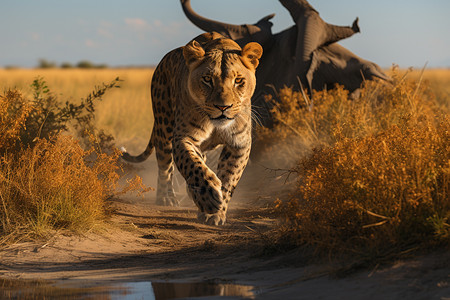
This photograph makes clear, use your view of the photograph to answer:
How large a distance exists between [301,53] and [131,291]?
28.1ft

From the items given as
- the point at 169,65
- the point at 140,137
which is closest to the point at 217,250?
the point at 169,65

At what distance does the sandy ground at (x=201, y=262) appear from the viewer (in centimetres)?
457

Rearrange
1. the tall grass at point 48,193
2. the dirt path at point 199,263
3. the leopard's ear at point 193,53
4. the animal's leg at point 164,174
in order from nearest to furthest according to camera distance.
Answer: the dirt path at point 199,263, the tall grass at point 48,193, the leopard's ear at point 193,53, the animal's leg at point 164,174

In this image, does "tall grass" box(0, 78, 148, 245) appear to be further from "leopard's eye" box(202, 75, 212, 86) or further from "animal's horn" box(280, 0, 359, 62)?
"animal's horn" box(280, 0, 359, 62)

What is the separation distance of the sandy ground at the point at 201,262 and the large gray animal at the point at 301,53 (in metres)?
4.77

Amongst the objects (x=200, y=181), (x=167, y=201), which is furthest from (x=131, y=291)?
(x=167, y=201)

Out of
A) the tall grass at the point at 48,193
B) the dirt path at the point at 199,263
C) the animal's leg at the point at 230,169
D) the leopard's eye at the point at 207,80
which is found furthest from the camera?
the animal's leg at the point at 230,169

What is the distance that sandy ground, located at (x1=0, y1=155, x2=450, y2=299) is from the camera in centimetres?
457

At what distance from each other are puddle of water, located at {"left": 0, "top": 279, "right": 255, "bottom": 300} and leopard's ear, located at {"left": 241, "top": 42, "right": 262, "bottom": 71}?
9.88ft

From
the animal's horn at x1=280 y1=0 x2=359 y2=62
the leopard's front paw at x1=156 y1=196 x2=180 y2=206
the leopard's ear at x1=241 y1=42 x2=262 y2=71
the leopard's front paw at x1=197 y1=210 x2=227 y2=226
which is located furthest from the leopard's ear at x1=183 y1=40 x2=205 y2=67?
the animal's horn at x1=280 y1=0 x2=359 y2=62

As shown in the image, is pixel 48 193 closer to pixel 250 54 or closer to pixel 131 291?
pixel 131 291

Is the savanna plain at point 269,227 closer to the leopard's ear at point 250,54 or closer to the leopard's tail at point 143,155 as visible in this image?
the leopard's tail at point 143,155

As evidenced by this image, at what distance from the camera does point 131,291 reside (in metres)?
5.09

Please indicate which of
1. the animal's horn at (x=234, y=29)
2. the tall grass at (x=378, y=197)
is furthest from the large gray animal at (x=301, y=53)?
the tall grass at (x=378, y=197)
